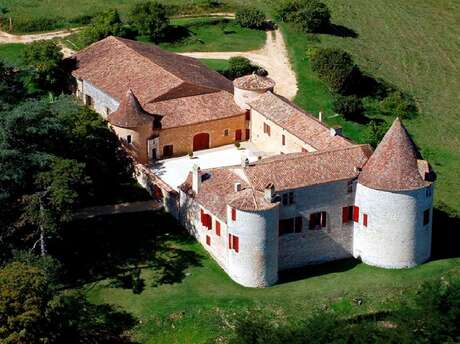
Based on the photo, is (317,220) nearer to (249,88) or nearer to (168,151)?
(249,88)

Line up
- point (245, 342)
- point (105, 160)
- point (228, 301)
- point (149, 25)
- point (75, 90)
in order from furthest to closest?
point (149, 25) < point (75, 90) < point (105, 160) < point (228, 301) < point (245, 342)

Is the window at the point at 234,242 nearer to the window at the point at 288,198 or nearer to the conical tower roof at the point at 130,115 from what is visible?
the window at the point at 288,198

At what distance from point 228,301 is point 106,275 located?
30.2ft

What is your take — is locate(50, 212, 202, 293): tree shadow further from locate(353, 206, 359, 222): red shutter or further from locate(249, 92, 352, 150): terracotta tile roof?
locate(249, 92, 352, 150): terracotta tile roof

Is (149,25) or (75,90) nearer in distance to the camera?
(75,90)

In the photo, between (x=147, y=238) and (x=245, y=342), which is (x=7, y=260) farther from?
(x=245, y=342)

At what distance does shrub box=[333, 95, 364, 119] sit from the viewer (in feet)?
344

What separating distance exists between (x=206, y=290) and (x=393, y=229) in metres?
13.8

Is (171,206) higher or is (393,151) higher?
(393,151)

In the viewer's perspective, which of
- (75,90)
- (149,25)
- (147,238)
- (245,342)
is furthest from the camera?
(149,25)

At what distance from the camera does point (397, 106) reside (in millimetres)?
109312

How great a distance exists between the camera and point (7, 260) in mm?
75938

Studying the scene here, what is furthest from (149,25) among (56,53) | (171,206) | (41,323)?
(41,323)

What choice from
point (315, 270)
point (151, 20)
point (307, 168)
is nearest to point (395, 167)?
point (307, 168)
